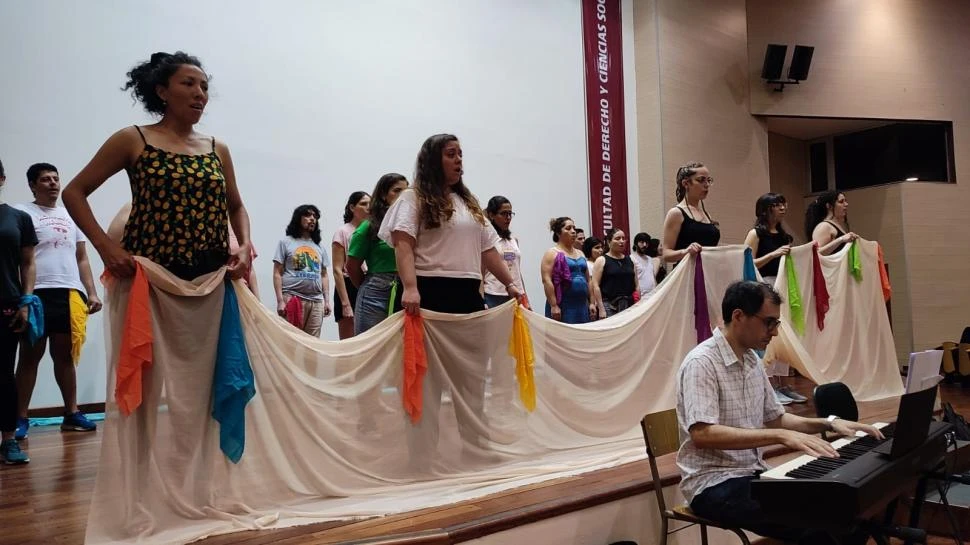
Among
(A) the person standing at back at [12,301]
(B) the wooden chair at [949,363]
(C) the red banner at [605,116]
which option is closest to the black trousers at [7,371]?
(A) the person standing at back at [12,301]

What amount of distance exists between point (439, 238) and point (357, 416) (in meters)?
0.74

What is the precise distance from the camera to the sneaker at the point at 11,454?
10.6 ft

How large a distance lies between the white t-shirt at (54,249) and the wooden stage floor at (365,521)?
1004 mm

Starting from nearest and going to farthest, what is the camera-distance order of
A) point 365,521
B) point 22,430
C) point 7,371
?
1. point 365,521
2. point 7,371
3. point 22,430

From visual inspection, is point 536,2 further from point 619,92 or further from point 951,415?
point 951,415

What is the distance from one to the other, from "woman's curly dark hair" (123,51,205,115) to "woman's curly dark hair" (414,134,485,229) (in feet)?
2.96

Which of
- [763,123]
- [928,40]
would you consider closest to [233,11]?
[763,123]

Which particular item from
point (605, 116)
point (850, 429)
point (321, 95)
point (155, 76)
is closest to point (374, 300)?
point (155, 76)

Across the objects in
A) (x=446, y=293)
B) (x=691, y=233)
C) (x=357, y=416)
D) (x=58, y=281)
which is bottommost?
(x=357, y=416)

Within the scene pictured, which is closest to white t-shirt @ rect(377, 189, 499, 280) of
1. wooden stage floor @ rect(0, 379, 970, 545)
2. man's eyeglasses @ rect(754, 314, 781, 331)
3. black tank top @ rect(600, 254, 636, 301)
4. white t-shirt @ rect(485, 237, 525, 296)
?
wooden stage floor @ rect(0, 379, 970, 545)

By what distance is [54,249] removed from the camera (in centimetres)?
405

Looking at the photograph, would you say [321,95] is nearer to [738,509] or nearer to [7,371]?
[7,371]

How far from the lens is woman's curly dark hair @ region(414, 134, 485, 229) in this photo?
2.87 metres

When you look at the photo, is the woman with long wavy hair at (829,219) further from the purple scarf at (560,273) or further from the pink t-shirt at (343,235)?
the pink t-shirt at (343,235)
